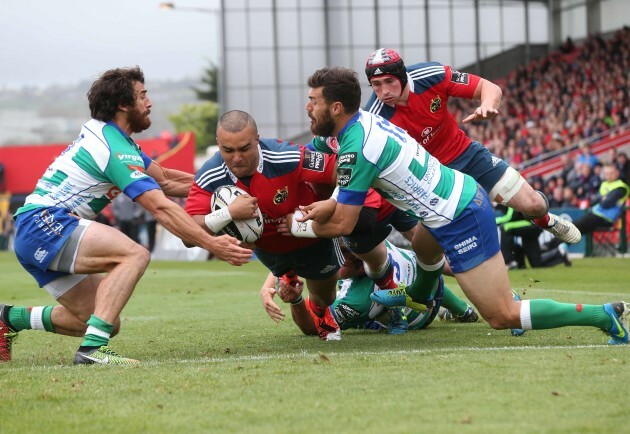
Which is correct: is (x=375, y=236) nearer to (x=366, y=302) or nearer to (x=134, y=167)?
(x=366, y=302)

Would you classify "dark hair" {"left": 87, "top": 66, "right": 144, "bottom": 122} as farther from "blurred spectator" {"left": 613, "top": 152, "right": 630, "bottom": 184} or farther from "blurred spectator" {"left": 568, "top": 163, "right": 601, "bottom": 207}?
"blurred spectator" {"left": 613, "top": 152, "right": 630, "bottom": 184}

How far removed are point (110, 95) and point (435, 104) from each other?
3059mm

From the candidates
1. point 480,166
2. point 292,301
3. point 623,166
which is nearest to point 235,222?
point 292,301

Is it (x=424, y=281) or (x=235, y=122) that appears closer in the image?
(x=235, y=122)

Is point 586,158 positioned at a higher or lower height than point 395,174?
lower

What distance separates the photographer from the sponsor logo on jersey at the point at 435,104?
30.0 ft

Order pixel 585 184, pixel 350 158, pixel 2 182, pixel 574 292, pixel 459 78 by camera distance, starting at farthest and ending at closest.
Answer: pixel 2 182 → pixel 585 184 → pixel 574 292 → pixel 459 78 → pixel 350 158

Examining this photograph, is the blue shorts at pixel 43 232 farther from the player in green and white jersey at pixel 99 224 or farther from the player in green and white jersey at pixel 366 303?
the player in green and white jersey at pixel 366 303

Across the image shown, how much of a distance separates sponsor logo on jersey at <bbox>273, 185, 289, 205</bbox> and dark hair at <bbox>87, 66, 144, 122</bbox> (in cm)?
128

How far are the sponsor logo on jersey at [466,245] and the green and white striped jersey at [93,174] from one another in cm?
216

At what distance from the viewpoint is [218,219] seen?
7.51 metres

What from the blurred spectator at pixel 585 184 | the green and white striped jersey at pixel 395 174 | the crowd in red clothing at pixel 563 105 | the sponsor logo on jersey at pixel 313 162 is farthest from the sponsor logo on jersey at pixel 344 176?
the crowd in red clothing at pixel 563 105

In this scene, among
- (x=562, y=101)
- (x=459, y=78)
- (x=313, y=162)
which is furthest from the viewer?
(x=562, y=101)

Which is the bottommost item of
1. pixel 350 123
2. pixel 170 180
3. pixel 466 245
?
pixel 466 245
